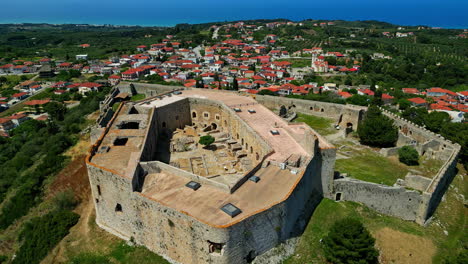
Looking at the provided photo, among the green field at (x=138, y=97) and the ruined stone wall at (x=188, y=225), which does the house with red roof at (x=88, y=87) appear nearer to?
the green field at (x=138, y=97)

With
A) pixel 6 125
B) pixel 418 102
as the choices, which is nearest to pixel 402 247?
pixel 418 102

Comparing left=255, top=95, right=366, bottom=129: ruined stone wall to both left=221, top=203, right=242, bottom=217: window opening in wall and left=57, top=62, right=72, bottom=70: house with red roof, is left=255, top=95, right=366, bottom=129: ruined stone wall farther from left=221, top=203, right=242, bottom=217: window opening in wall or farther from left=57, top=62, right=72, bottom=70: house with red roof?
left=57, top=62, right=72, bottom=70: house with red roof

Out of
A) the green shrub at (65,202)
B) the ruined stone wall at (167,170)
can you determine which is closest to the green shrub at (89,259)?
the ruined stone wall at (167,170)

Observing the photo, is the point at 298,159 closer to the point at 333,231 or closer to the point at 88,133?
Result: the point at 333,231

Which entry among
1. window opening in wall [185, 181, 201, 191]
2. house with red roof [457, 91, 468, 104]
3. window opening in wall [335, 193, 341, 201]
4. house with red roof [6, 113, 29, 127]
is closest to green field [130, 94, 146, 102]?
house with red roof [6, 113, 29, 127]

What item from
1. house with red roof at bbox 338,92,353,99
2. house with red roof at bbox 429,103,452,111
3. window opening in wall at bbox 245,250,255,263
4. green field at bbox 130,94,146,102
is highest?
green field at bbox 130,94,146,102

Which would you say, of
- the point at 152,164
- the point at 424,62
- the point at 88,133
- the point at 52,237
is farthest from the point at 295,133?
the point at 424,62
